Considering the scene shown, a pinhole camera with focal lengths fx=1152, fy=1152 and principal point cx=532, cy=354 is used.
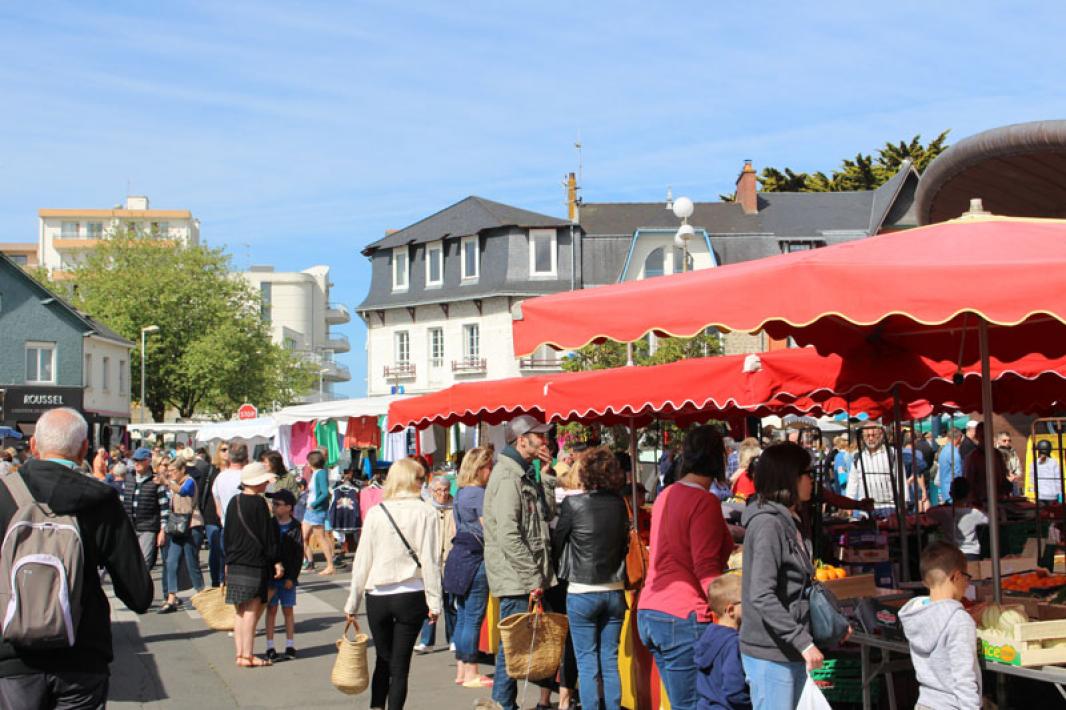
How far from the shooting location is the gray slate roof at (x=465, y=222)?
166 ft

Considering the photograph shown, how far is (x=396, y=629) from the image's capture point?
715 centimetres

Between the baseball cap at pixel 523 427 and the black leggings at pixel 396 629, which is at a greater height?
the baseball cap at pixel 523 427

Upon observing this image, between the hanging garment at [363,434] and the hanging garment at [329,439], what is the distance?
2.40 meters

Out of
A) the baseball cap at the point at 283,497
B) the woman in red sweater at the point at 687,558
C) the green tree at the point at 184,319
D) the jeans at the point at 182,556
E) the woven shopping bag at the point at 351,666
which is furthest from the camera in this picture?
the green tree at the point at 184,319

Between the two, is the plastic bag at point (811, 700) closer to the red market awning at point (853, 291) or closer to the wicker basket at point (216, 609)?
the red market awning at point (853, 291)

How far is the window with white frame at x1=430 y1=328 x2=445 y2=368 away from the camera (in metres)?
53.1

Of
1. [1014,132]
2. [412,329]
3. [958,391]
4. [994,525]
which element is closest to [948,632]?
[994,525]

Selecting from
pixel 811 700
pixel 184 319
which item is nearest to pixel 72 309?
pixel 184 319

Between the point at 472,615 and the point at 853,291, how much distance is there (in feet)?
17.6

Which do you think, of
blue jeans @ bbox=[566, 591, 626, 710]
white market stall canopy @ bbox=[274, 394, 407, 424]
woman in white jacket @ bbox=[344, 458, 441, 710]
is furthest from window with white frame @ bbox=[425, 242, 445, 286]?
blue jeans @ bbox=[566, 591, 626, 710]

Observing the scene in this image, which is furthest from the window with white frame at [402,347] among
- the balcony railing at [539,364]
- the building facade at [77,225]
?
the building facade at [77,225]

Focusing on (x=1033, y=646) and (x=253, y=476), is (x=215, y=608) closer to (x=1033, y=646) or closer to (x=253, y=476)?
(x=253, y=476)

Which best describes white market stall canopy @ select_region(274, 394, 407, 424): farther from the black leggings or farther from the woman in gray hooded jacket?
the woman in gray hooded jacket

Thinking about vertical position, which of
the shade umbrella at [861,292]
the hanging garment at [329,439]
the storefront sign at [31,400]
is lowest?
the hanging garment at [329,439]
